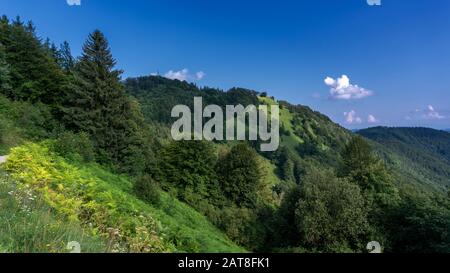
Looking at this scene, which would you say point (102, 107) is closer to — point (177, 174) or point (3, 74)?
point (3, 74)

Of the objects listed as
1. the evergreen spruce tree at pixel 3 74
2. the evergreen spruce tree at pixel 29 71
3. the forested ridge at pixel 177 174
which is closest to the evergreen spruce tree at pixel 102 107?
the forested ridge at pixel 177 174

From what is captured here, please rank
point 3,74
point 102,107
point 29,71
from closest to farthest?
point 3,74 < point 102,107 < point 29,71

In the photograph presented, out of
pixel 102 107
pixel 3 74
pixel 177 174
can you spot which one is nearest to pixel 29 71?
pixel 3 74

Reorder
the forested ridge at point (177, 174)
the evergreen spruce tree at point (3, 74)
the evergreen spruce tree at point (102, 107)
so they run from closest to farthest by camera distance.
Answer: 1. the forested ridge at point (177, 174)
2. the evergreen spruce tree at point (3, 74)
3. the evergreen spruce tree at point (102, 107)

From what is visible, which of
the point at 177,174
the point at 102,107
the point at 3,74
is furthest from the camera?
the point at 177,174

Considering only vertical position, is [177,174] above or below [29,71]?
below

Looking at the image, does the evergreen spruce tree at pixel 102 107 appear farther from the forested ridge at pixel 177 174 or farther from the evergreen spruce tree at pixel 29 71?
the evergreen spruce tree at pixel 29 71

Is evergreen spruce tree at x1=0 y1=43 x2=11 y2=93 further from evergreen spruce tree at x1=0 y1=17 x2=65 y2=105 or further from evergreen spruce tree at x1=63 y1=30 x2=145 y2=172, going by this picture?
evergreen spruce tree at x1=63 y1=30 x2=145 y2=172

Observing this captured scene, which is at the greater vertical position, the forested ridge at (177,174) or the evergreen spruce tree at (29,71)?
the evergreen spruce tree at (29,71)

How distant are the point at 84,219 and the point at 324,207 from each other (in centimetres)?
2930

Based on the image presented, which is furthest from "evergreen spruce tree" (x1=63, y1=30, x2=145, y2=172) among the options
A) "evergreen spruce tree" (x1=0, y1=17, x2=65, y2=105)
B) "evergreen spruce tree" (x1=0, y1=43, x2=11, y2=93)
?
"evergreen spruce tree" (x1=0, y1=43, x2=11, y2=93)

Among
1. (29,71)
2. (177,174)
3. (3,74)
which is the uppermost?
(29,71)

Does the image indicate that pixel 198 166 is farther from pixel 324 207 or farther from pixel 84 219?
pixel 84 219

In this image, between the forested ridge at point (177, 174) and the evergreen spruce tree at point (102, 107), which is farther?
the evergreen spruce tree at point (102, 107)
